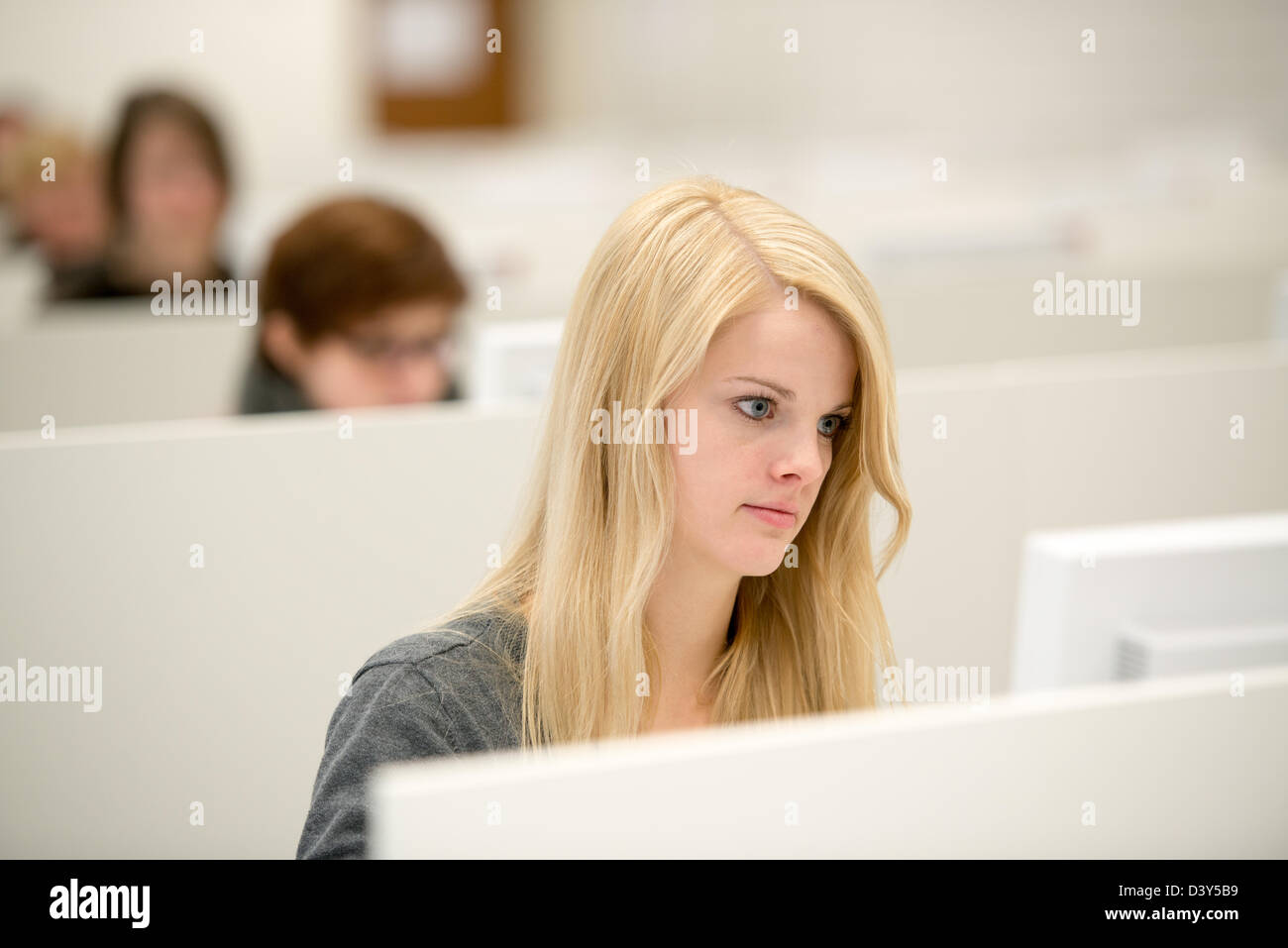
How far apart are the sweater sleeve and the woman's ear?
3.87ft

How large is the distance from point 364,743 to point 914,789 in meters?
0.50

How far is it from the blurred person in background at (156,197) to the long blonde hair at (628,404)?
2389 mm

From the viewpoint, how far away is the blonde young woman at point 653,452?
1087 mm

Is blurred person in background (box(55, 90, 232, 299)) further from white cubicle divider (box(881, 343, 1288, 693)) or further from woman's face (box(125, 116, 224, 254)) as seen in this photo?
white cubicle divider (box(881, 343, 1288, 693))

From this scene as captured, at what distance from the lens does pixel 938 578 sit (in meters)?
1.95

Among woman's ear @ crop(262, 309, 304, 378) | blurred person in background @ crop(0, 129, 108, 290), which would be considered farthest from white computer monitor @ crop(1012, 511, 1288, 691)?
blurred person in background @ crop(0, 129, 108, 290)

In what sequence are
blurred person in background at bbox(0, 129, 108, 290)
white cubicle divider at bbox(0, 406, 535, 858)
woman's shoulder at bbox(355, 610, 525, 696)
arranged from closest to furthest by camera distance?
1. woman's shoulder at bbox(355, 610, 525, 696)
2. white cubicle divider at bbox(0, 406, 535, 858)
3. blurred person in background at bbox(0, 129, 108, 290)

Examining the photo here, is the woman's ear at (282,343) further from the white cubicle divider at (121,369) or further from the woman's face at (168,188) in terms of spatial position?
the woman's face at (168,188)

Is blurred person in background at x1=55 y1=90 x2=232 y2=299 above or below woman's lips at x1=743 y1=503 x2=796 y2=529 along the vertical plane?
above

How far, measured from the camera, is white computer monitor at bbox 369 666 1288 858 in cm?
59

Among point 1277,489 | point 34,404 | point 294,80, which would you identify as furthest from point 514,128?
point 1277,489

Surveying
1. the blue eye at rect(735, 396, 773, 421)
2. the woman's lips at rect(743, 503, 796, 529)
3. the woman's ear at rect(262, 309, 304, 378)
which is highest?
the woman's ear at rect(262, 309, 304, 378)

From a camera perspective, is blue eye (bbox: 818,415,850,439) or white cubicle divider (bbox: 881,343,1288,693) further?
white cubicle divider (bbox: 881,343,1288,693)
